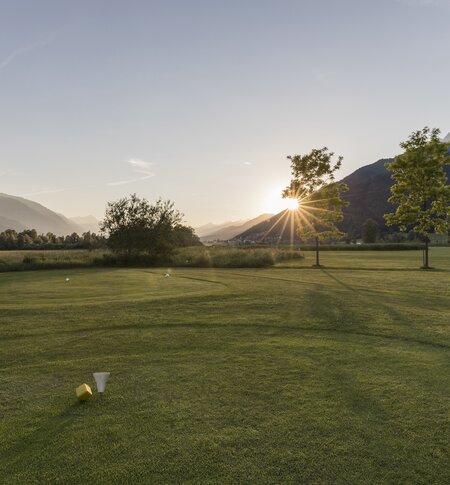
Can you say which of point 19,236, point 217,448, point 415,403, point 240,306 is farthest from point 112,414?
point 19,236

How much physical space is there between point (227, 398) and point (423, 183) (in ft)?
113

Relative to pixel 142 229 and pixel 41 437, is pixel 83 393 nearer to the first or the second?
pixel 41 437

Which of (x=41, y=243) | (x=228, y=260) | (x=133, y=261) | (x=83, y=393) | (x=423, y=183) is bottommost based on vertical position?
(x=83, y=393)

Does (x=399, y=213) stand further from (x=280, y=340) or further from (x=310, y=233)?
(x=280, y=340)

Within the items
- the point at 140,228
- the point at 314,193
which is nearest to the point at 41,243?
the point at 140,228

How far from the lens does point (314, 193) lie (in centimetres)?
4125

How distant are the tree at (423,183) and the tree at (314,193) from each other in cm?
683

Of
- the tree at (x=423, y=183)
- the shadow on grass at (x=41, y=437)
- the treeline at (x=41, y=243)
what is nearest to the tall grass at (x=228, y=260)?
the tree at (x=423, y=183)

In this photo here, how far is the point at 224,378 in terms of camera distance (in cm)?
657

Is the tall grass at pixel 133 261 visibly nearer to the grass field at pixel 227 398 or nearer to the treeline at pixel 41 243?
the grass field at pixel 227 398

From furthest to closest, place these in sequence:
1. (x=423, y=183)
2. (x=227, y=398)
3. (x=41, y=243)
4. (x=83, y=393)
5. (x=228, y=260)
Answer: (x=41, y=243) < (x=228, y=260) < (x=423, y=183) < (x=227, y=398) < (x=83, y=393)

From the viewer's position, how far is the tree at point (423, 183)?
33188 mm

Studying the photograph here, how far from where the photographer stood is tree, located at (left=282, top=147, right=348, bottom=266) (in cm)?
4028

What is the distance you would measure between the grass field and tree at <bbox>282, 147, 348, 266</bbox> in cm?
2873
